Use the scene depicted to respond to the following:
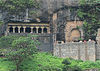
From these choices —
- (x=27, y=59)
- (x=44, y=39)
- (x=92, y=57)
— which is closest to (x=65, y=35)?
(x=44, y=39)

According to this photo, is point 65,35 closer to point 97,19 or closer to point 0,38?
point 97,19

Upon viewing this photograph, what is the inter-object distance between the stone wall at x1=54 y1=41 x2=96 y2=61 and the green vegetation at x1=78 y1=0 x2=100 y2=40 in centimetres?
483

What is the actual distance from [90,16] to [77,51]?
831 centimetres

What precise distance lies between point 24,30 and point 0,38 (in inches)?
222

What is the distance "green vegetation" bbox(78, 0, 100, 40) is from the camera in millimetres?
49444

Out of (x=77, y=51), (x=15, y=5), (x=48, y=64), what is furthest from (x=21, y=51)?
(x=15, y=5)

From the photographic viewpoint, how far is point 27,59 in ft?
135

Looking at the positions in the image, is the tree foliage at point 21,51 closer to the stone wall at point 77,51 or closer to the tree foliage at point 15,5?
the stone wall at point 77,51

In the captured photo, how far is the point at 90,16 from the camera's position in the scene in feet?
166

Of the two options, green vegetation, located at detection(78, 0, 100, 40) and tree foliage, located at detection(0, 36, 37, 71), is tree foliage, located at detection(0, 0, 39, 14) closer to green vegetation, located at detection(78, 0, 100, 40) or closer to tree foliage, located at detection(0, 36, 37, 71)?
green vegetation, located at detection(78, 0, 100, 40)

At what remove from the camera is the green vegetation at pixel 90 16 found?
49.4 m

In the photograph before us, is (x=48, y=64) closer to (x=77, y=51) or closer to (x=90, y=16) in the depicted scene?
(x=77, y=51)

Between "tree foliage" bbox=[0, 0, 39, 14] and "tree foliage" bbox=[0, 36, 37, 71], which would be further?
"tree foliage" bbox=[0, 0, 39, 14]

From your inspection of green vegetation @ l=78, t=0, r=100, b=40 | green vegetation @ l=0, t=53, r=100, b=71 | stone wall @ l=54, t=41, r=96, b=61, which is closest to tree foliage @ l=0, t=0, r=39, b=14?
green vegetation @ l=78, t=0, r=100, b=40
